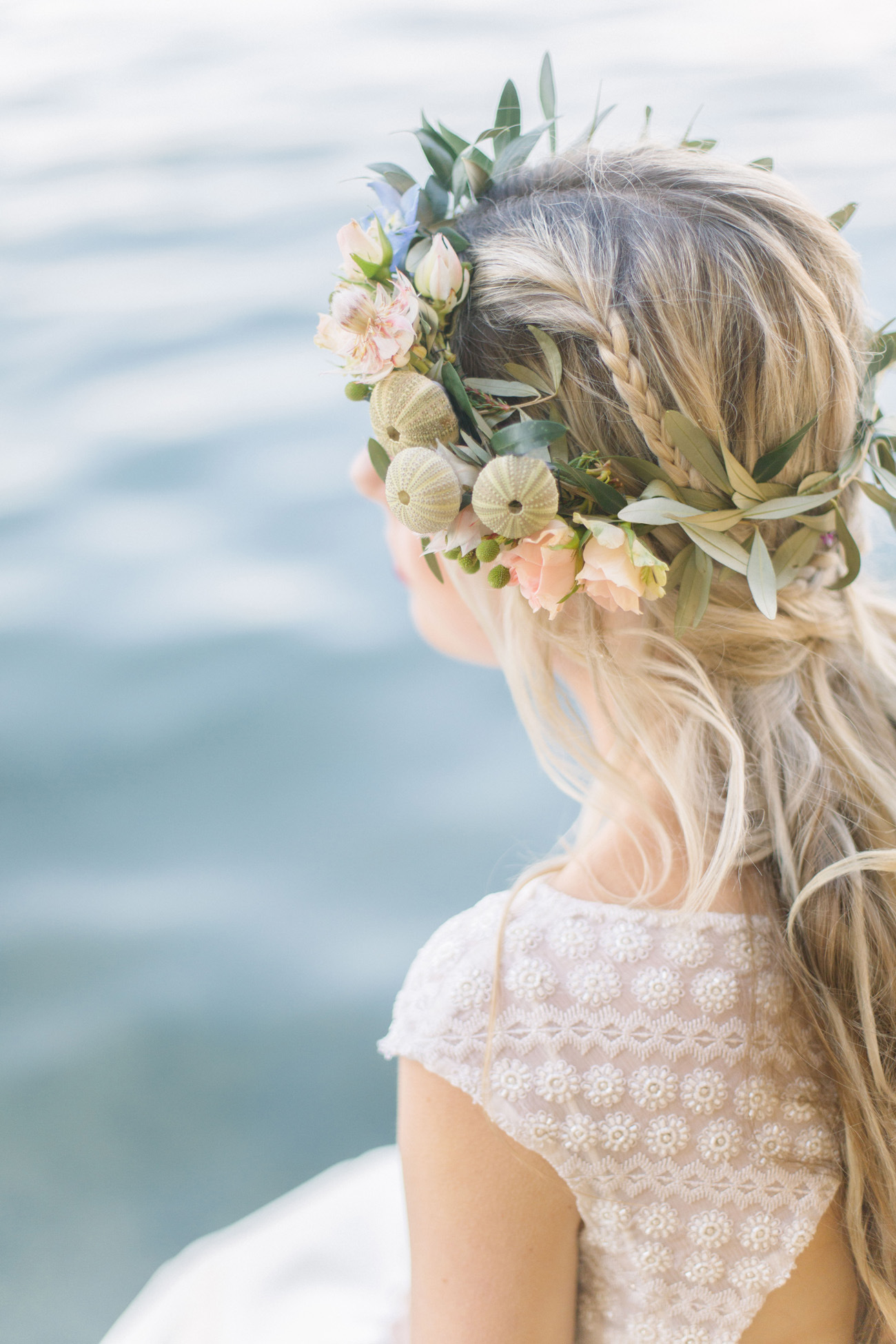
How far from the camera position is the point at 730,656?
37.5 inches

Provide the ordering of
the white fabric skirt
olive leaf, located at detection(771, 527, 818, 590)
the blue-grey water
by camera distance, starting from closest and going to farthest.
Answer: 1. olive leaf, located at detection(771, 527, 818, 590)
2. the white fabric skirt
3. the blue-grey water

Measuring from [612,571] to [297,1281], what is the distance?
3.05ft

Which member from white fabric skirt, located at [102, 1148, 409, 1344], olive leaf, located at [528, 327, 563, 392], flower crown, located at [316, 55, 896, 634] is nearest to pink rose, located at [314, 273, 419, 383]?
flower crown, located at [316, 55, 896, 634]

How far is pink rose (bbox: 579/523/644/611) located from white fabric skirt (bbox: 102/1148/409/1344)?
77 cm

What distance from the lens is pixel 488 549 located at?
2.86ft

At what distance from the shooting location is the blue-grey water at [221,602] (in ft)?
5.80

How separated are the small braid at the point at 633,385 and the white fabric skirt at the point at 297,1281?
0.89 meters

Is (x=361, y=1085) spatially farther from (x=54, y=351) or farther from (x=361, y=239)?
(x=54, y=351)

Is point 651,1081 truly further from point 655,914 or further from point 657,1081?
point 655,914

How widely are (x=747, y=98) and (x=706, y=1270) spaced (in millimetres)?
2960

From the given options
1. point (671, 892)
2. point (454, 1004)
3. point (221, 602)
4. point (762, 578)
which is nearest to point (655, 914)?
point (671, 892)

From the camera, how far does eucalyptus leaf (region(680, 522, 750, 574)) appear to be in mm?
855

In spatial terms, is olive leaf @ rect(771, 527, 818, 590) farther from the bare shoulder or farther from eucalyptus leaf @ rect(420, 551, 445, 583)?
the bare shoulder

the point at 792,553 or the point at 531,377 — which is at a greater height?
the point at 531,377
